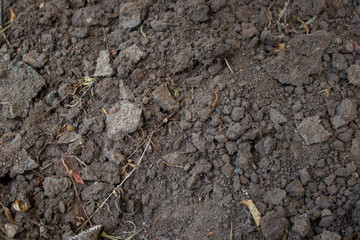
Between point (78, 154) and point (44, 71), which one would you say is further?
point (44, 71)

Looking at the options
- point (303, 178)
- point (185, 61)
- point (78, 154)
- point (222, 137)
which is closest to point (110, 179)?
point (78, 154)

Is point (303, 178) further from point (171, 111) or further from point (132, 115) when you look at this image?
point (132, 115)

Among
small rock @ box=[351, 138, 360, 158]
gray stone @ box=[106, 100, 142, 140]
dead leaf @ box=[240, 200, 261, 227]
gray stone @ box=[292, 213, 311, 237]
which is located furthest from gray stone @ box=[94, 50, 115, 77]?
small rock @ box=[351, 138, 360, 158]

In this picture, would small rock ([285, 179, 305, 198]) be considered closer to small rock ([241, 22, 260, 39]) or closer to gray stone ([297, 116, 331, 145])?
gray stone ([297, 116, 331, 145])

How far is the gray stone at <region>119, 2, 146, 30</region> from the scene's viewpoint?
2.41 metres

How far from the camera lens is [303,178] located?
1990 millimetres

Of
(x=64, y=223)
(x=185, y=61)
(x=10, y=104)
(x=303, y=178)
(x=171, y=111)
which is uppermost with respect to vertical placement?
(x=10, y=104)

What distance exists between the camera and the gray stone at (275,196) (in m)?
1.95

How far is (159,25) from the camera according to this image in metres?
2.35

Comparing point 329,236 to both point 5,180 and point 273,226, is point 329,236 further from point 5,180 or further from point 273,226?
point 5,180

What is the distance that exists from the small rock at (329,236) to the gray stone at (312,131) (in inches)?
21.5

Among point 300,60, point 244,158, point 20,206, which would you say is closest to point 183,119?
point 244,158

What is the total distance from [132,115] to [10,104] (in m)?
0.88

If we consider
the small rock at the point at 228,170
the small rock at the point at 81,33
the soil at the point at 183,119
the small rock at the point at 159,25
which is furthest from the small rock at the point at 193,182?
the small rock at the point at 81,33
